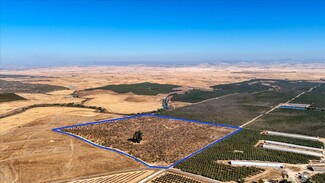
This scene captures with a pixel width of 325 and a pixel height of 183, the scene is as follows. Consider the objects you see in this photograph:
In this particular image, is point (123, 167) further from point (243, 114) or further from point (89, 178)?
point (243, 114)

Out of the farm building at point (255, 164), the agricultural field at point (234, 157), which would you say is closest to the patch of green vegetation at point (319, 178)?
the farm building at point (255, 164)

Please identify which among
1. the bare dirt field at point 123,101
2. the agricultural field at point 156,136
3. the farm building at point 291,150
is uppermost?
the bare dirt field at point 123,101

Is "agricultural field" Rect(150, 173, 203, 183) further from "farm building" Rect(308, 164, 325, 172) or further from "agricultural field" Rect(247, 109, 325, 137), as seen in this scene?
"agricultural field" Rect(247, 109, 325, 137)

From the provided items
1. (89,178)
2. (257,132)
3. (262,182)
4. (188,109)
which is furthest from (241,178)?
(188,109)

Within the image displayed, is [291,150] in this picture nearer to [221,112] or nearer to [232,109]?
[221,112]

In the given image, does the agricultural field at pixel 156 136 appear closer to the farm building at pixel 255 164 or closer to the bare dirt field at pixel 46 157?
the bare dirt field at pixel 46 157

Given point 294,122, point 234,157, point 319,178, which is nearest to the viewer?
point 319,178

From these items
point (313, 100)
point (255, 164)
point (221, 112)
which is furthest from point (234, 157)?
point (313, 100)
